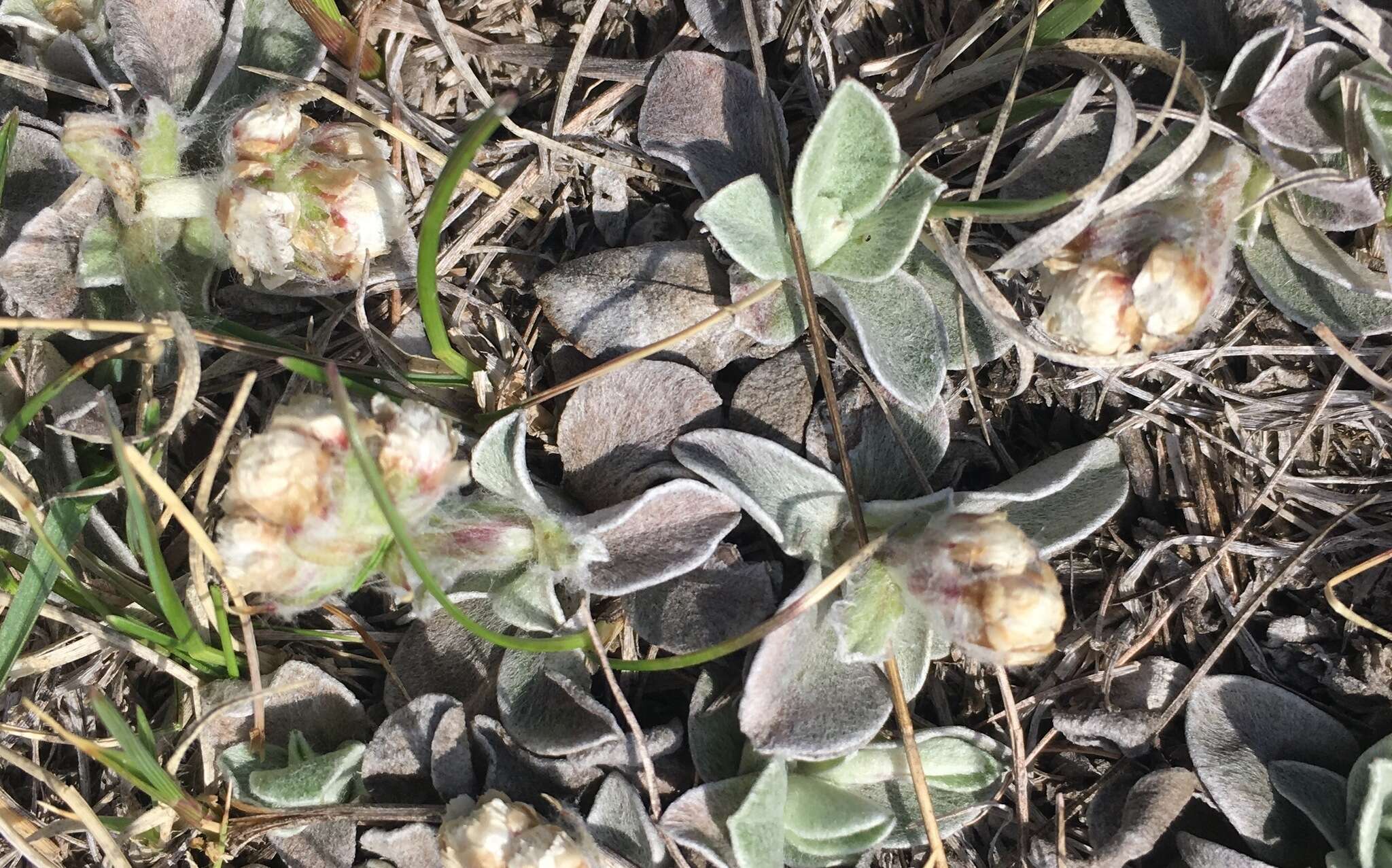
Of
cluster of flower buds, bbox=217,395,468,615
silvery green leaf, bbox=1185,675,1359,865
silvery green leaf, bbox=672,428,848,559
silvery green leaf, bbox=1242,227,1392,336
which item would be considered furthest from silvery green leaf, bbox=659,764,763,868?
silvery green leaf, bbox=1242,227,1392,336

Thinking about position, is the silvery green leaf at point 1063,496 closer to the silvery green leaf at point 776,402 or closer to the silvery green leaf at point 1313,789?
the silvery green leaf at point 776,402

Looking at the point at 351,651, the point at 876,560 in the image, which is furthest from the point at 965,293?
the point at 351,651

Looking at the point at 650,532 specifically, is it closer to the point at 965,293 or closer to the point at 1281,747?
the point at 965,293

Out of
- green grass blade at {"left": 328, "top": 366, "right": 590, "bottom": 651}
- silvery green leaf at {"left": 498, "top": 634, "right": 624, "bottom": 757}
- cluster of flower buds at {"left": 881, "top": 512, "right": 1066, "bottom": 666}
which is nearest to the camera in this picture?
green grass blade at {"left": 328, "top": 366, "right": 590, "bottom": 651}

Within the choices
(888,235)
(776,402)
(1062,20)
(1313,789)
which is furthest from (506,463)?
(1313,789)

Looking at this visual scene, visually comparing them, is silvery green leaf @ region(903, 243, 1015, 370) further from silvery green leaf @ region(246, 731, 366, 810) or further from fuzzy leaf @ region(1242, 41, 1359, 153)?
silvery green leaf @ region(246, 731, 366, 810)

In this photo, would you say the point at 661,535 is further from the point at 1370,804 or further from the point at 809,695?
the point at 1370,804

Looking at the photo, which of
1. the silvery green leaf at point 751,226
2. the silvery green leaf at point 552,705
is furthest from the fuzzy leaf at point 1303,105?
the silvery green leaf at point 552,705
